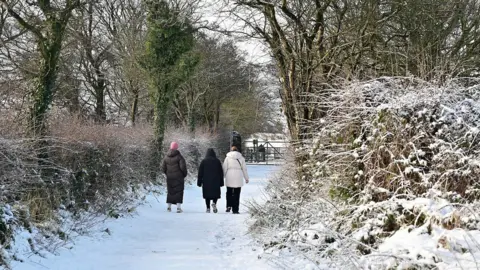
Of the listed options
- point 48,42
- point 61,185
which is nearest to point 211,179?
point 61,185

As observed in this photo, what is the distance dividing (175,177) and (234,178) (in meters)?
1.45

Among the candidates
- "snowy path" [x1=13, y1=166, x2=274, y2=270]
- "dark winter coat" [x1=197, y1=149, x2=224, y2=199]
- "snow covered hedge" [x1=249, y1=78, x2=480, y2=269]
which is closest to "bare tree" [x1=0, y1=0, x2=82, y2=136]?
"snowy path" [x1=13, y1=166, x2=274, y2=270]

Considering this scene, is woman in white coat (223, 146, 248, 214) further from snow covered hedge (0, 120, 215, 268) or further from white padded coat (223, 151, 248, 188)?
snow covered hedge (0, 120, 215, 268)

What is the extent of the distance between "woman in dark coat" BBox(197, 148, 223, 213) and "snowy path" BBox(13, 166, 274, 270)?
1.29 meters

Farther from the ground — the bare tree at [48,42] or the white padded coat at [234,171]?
the bare tree at [48,42]

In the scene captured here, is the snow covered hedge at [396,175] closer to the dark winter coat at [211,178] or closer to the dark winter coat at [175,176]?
the dark winter coat at [211,178]

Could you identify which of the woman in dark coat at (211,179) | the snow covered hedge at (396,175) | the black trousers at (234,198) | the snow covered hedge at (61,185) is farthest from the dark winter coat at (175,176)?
the snow covered hedge at (396,175)

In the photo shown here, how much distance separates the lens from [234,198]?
12.7 metres

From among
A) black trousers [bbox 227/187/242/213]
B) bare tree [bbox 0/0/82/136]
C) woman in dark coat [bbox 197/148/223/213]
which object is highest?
bare tree [bbox 0/0/82/136]

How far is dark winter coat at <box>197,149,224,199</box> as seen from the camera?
12.8 meters

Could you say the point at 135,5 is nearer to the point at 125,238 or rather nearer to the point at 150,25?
the point at 150,25

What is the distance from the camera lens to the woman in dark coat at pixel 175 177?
41.4 ft

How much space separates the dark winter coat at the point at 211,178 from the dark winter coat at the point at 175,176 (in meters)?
0.47

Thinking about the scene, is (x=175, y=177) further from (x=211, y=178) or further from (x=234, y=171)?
(x=234, y=171)
